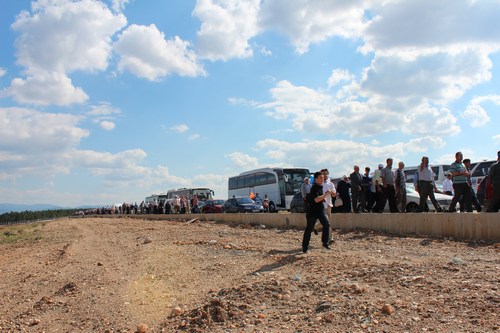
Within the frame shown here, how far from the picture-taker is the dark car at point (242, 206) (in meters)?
31.0

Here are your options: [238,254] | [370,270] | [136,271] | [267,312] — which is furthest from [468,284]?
[136,271]

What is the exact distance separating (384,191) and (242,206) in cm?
1624

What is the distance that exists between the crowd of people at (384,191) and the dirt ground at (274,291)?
2.98 feet

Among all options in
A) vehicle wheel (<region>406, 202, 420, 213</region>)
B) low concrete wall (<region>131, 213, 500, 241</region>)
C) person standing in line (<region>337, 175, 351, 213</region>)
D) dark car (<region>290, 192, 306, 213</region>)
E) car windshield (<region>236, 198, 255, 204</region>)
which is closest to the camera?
low concrete wall (<region>131, 213, 500, 241</region>)

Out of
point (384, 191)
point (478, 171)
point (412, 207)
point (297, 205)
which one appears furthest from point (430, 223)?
point (478, 171)

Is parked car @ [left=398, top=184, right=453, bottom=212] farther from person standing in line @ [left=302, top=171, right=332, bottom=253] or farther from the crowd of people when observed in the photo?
person standing in line @ [left=302, top=171, right=332, bottom=253]

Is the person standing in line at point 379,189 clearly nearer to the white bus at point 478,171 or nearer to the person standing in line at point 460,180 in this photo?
the person standing in line at point 460,180

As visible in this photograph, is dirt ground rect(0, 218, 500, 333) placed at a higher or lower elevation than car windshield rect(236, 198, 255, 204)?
lower

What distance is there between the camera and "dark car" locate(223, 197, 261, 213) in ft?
102

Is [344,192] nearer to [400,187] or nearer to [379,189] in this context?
[379,189]

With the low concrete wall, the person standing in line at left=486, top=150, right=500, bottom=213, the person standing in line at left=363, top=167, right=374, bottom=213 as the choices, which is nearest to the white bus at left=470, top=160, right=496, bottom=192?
the person standing in line at left=363, top=167, right=374, bottom=213

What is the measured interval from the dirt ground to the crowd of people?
35.8 inches

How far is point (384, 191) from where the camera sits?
15.6 meters

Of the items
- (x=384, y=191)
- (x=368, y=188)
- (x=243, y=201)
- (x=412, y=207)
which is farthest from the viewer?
(x=243, y=201)
